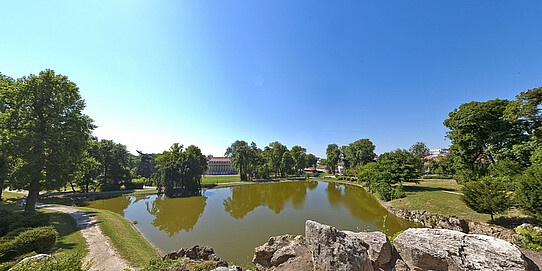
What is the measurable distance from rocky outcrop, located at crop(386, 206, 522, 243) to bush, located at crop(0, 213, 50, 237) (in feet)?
80.3

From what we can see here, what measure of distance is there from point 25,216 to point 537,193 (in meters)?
26.1

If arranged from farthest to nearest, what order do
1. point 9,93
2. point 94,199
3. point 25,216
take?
point 94,199, point 9,93, point 25,216

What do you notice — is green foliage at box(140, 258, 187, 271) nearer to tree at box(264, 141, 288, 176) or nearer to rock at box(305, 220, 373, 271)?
rock at box(305, 220, 373, 271)

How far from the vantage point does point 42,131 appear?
12.2 m

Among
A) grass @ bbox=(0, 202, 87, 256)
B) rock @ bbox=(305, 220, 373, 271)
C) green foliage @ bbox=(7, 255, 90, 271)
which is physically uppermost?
green foliage @ bbox=(7, 255, 90, 271)

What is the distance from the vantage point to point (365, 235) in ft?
18.5

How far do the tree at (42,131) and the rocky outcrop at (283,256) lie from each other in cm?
1653

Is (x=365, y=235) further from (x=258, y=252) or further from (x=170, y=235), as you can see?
(x=170, y=235)

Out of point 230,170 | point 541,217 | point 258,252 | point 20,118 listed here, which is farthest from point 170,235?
point 230,170

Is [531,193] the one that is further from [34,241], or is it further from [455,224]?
[34,241]

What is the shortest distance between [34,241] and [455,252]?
1351cm

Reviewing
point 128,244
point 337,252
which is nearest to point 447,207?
point 337,252

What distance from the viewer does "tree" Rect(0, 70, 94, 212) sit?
11.2m

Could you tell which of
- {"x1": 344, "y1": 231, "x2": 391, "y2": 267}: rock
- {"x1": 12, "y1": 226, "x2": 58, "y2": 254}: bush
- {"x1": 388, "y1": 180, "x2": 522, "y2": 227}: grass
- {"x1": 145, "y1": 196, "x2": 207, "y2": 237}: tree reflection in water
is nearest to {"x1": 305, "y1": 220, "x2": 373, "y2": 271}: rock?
{"x1": 344, "y1": 231, "x2": 391, "y2": 267}: rock
